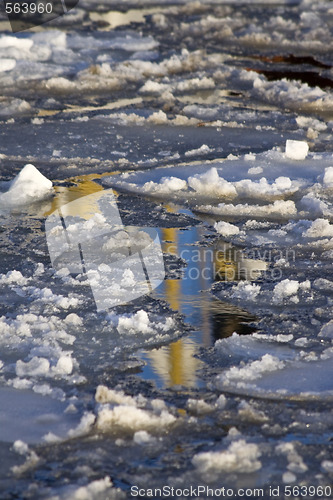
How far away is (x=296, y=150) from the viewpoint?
18.7ft

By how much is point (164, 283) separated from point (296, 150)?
2.15 m

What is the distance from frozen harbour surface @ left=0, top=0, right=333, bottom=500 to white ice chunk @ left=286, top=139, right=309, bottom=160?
0.02 metres

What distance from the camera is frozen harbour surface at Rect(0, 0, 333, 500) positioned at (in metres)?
2.62

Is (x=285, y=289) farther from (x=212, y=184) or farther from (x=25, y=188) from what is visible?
(x=25, y=188)

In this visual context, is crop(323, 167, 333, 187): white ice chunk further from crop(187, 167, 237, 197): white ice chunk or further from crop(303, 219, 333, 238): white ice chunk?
crop(303, 219, 333, 238): white ice chunk

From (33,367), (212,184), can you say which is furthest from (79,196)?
(33,367)

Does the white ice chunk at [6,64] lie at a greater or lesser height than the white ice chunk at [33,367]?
lesser

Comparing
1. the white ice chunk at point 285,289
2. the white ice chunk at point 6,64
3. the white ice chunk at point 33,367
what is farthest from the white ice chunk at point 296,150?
the white ice chunk at point 6,64

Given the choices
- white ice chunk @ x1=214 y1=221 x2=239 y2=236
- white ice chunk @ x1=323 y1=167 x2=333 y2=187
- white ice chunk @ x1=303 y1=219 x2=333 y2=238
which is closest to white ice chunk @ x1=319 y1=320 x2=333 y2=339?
white ice chunk @ x1=303 y1=219 x2=333 y2=238

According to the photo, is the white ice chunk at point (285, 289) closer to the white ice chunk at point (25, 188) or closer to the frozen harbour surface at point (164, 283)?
the frozen harbour surface at point (164, 283)

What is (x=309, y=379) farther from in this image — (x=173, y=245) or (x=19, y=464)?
(x=173, y=245)

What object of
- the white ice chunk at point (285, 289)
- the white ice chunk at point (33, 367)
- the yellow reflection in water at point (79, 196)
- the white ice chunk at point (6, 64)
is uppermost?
the white ice chunk at point (33, 367)

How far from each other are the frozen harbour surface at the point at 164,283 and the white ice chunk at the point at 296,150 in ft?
0.07

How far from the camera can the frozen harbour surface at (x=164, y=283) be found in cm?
262
